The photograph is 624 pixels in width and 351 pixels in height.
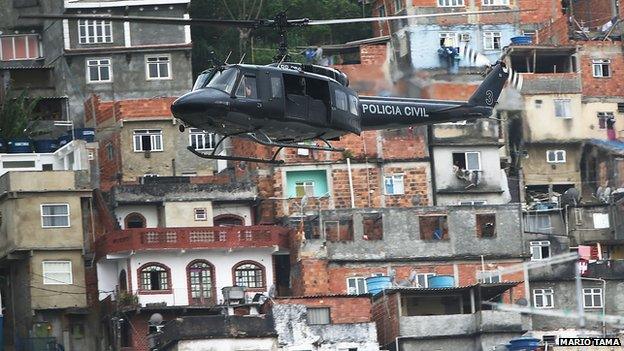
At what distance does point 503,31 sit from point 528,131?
21.5 ft

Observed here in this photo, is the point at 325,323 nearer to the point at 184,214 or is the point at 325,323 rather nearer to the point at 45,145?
the point at 184,214

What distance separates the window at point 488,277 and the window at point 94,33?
2751 cm

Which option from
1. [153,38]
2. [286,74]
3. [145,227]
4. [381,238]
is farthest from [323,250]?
[286,74]

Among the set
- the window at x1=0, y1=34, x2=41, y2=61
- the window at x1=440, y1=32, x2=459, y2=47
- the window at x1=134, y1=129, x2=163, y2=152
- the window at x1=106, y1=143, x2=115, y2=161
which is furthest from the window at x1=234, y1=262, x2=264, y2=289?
the window at x1=0, y1=34, x2=41, y2=61

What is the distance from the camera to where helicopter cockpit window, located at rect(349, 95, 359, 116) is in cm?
6975

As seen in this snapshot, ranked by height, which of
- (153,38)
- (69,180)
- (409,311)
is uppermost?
(153,38)

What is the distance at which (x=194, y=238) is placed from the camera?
105125 mm

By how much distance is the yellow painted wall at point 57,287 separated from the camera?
347 ft

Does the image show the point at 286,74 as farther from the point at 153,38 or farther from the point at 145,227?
the point at 153,38

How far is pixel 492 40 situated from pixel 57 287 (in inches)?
1268

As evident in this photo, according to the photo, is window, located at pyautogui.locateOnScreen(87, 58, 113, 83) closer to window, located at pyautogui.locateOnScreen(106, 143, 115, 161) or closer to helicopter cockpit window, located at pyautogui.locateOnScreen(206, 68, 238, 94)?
window, located at pyautogui.locateOnScreen(106, 143, 115, 161)

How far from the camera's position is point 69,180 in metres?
108

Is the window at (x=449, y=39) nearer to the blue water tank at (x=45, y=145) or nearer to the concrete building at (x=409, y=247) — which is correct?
the concrete building at (x=409, y=247)

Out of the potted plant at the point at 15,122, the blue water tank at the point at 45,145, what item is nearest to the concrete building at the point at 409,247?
the blue water tank at the point at 45,145
